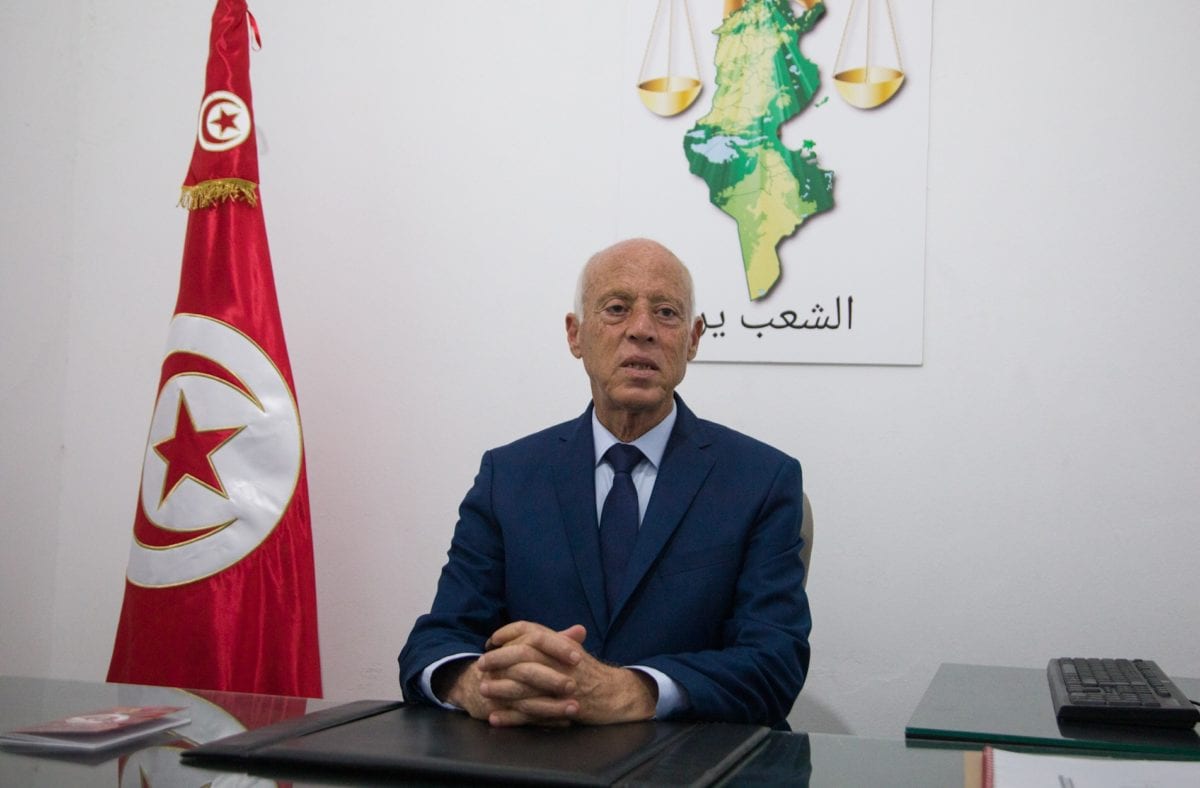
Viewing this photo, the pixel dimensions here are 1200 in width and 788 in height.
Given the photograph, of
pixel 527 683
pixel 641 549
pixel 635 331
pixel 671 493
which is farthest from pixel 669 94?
pixel 527 683

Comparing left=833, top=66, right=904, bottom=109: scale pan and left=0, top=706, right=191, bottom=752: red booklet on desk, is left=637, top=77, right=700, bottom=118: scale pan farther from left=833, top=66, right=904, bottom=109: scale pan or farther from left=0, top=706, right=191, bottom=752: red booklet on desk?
left=0, top=706, right=191, bottom=752: red booklet on desk

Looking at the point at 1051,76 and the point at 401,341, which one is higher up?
the point at 1051,76

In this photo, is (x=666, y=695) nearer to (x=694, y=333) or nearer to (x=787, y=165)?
(x=694, y=333)

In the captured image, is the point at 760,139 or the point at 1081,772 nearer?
the point at 1081,772

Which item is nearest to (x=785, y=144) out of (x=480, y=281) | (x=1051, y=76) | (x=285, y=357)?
(x=1051, y=76)

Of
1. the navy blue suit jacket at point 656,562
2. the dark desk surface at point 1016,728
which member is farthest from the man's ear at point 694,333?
the dark desk surface at point 1016,728

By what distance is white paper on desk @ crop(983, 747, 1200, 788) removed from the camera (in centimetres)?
96

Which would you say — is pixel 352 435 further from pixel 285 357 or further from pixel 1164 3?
pixel 1164 3

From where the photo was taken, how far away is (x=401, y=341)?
2941 millimetres

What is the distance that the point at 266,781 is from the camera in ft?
3.19

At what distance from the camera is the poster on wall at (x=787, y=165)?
8.43 feet

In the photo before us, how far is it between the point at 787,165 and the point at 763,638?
1.38 metres

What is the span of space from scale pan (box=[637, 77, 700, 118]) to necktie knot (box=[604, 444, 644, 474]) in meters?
1.13

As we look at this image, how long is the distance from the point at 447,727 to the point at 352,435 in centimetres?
184
